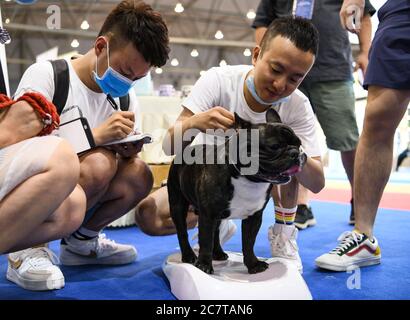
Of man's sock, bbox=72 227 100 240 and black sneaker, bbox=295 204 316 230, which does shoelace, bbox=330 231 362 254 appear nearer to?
black sneaker, bbox=295 204 316 230

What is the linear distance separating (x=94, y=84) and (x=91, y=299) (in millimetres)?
805

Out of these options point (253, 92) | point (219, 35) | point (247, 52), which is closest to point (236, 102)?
point (253, 92)

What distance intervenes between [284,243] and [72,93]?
40.5 inches

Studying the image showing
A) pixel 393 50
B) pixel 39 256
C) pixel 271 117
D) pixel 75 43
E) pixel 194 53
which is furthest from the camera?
pixel 194 53

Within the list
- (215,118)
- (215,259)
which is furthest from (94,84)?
(215,259)

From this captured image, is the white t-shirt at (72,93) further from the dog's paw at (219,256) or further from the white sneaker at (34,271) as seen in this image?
the dog's paw at (219,256)

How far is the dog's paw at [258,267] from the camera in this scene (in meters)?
1.49

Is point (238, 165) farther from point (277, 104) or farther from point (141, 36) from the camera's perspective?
point (141, 36)

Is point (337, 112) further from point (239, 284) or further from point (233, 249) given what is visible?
point (239, 284)

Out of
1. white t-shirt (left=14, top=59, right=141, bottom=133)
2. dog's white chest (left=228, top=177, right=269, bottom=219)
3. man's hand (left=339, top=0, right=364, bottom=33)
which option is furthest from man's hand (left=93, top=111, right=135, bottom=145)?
man's hand (left=339, top=0, right=364, bottom=33)

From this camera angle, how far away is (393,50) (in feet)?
5.78

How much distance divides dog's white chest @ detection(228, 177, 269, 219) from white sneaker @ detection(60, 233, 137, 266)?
72cm

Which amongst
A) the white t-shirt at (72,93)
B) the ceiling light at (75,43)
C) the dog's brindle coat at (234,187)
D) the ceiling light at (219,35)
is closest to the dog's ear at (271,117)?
the dog's brindle coat at (234,187)

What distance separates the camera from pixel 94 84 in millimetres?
1745
